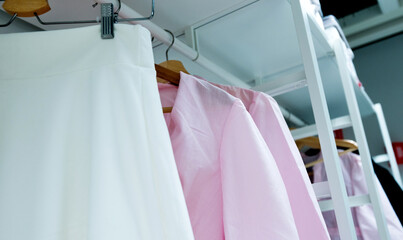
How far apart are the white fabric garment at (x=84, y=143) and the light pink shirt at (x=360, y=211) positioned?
122 cm

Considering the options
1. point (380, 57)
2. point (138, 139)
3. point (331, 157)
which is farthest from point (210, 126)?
point (380, 57)

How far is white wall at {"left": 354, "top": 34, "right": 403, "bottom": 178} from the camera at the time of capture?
2.44 metres

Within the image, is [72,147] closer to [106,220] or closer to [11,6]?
[106,220]

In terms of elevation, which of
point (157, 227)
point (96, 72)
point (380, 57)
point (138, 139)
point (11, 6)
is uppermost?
point (380, 57)

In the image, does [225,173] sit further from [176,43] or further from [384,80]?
[384,80]

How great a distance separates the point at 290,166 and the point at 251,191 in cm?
17

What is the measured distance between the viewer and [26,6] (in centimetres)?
63

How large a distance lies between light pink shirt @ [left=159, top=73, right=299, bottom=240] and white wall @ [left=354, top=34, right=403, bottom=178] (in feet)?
6.85

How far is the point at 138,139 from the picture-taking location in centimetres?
45

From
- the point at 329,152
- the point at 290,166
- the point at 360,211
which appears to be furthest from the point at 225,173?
the point at 360,211

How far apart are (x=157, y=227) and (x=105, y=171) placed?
0.09 metres

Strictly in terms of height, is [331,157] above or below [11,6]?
below

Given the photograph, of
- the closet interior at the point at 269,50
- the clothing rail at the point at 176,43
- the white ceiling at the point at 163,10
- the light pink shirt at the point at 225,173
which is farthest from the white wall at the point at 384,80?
the light pink shirt at the point at 225,173

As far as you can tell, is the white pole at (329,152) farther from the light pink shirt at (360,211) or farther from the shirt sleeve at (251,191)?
the light pink shirt at (360,211)
